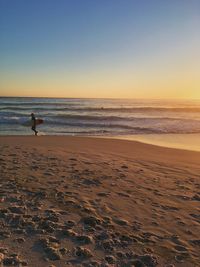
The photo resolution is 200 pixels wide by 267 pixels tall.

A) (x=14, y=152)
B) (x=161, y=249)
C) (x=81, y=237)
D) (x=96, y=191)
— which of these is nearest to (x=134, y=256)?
(x=161, y=249)

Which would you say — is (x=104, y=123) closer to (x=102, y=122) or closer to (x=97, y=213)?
(x=102, y=122)

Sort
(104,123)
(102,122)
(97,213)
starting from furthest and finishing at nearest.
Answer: (102,122), (104,123), (97,213)

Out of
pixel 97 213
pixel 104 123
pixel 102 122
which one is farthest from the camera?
pixel 102 122

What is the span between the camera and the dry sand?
407cm

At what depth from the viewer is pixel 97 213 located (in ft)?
17.6

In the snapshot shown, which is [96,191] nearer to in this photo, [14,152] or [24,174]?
[24,174]

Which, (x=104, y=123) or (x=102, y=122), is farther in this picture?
(x=102, y=122)

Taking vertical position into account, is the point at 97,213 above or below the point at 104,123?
above

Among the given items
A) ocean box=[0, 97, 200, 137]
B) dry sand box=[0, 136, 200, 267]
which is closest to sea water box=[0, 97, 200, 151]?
ocean box=[0, 97, 200, 137]

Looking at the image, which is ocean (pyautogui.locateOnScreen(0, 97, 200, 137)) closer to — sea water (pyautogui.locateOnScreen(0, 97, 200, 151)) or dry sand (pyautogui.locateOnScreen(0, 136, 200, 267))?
sea water (pyautogui.locateOnScreen(0, 97, 200, 151))

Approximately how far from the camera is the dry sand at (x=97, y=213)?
4.07 meters

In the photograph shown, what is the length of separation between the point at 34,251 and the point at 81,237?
2.30 ft

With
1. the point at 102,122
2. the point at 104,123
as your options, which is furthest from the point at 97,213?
the point at 102,122

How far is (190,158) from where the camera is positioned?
11.1 metres
